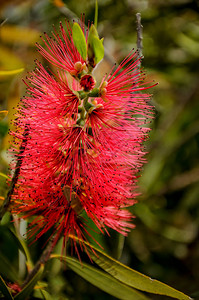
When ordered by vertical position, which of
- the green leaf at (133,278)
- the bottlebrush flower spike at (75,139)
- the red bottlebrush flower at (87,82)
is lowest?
the green leaf at (133,278)

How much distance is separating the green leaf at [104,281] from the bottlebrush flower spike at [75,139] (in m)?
0.16

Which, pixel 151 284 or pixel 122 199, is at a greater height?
pixel 122 199

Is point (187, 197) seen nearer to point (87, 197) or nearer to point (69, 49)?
point (87, 197)

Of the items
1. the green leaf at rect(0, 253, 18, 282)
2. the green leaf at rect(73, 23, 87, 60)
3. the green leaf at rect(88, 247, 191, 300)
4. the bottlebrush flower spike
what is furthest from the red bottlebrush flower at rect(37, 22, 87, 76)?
the green leaf at rect(0, 253, 18, 282)

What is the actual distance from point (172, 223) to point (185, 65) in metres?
1.29

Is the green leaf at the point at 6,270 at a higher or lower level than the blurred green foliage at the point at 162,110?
lower

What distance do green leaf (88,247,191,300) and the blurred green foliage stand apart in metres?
1.10

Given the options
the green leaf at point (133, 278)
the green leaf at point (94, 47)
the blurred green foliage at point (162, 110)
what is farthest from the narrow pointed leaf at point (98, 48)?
the blurred green foliage at point (162, 110)

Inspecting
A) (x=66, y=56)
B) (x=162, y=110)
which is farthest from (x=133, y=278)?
(x=162, y=110)

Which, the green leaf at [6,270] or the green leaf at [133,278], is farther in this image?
the green leaf at [6,270]

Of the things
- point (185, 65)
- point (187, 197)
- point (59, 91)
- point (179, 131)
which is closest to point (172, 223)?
point (187, 197)

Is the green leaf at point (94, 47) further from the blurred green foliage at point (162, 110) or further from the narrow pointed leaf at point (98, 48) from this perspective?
the blurred green foliage at point (162, 110)

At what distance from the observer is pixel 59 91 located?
51.1 inches

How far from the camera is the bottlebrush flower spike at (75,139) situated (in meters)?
1.26
